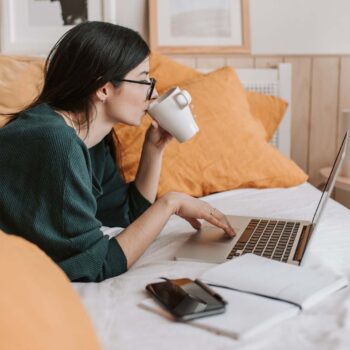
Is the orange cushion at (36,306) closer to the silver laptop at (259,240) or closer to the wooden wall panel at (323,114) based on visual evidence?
the silver laptop at (259,240)

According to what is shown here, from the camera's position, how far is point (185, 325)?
0.79 metres

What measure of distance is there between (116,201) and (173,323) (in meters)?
0.84

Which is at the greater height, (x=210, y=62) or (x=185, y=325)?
(x=210, y=62)

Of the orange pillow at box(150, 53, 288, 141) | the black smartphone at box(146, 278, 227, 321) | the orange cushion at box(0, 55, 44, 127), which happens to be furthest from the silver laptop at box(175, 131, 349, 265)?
the orange pillow at box(150, 53, 288, 141)

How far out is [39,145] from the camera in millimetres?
1109

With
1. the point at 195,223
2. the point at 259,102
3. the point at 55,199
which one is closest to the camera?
the point at 55,199

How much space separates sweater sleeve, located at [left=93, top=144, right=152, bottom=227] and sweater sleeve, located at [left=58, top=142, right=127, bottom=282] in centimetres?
48

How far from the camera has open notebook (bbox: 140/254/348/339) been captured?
0.78 metres

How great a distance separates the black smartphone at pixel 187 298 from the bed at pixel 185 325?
0.02 meters

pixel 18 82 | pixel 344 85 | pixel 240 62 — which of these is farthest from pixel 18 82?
pixel 344 85

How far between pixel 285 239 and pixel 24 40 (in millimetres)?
1515

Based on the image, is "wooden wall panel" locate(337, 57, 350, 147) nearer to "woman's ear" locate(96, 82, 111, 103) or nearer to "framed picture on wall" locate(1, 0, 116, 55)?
"framed picture on wall" locate(1, 0, 116, 55)

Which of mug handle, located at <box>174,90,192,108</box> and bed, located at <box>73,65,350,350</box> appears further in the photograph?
mug handle, located at <box>174,90,192,108</box>

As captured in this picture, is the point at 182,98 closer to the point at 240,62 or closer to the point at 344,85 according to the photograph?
the point at 240,62
